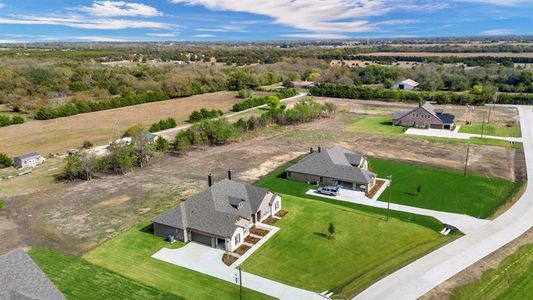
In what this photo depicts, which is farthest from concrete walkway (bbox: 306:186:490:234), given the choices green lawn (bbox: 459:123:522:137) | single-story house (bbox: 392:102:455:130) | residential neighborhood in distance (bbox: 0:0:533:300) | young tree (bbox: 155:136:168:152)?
green lawn (bbox: 459:123:522:137)

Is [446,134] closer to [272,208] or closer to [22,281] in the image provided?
[272,208]

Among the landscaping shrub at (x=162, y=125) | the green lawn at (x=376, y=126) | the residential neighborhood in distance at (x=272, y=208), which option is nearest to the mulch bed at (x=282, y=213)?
the residential neighborhood in distance at (x=272, y=208)

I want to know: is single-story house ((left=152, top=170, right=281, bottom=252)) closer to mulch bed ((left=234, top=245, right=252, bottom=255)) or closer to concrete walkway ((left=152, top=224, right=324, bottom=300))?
mulch bed ((left=234, top=245, right=252, bottom=255))

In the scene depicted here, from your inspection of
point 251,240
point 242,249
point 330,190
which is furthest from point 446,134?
point 242,249

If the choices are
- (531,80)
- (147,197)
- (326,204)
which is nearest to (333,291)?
(326,204)

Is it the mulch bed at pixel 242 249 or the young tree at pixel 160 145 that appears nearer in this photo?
the mulch bed at pixel 242 249

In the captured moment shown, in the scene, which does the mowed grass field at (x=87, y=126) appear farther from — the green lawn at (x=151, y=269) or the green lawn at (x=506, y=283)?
the green lawn at (x=506, y=283)
